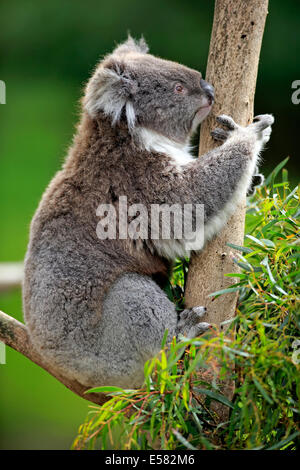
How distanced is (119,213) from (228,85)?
58 centimetres

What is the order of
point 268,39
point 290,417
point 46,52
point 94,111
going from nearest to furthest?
point 290,417, point 94,111, point 268,39, point 46,52

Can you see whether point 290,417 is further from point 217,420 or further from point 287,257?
point 287,257

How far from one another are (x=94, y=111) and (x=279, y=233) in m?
0.83

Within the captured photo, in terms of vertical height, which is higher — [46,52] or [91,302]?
[46,52]

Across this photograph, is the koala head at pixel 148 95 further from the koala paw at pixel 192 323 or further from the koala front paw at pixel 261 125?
the koala paw at pixel 192 323

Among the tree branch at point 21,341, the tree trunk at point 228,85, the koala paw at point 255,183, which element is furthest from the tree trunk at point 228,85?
the tree branch at point 21,341

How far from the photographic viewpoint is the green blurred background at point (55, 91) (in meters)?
4.73

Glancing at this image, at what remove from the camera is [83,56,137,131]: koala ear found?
84.1 inches

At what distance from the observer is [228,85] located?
1937mm

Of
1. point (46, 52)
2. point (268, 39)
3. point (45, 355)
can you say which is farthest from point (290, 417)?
point (46, 52)

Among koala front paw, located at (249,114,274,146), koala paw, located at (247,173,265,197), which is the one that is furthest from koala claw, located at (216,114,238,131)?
koala paw, located at (247,173,265,197)

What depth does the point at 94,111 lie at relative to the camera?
218 cm

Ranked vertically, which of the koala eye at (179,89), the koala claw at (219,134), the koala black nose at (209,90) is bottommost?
the koala claw at (219,134)

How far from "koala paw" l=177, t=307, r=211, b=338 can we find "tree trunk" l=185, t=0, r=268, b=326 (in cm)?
3
